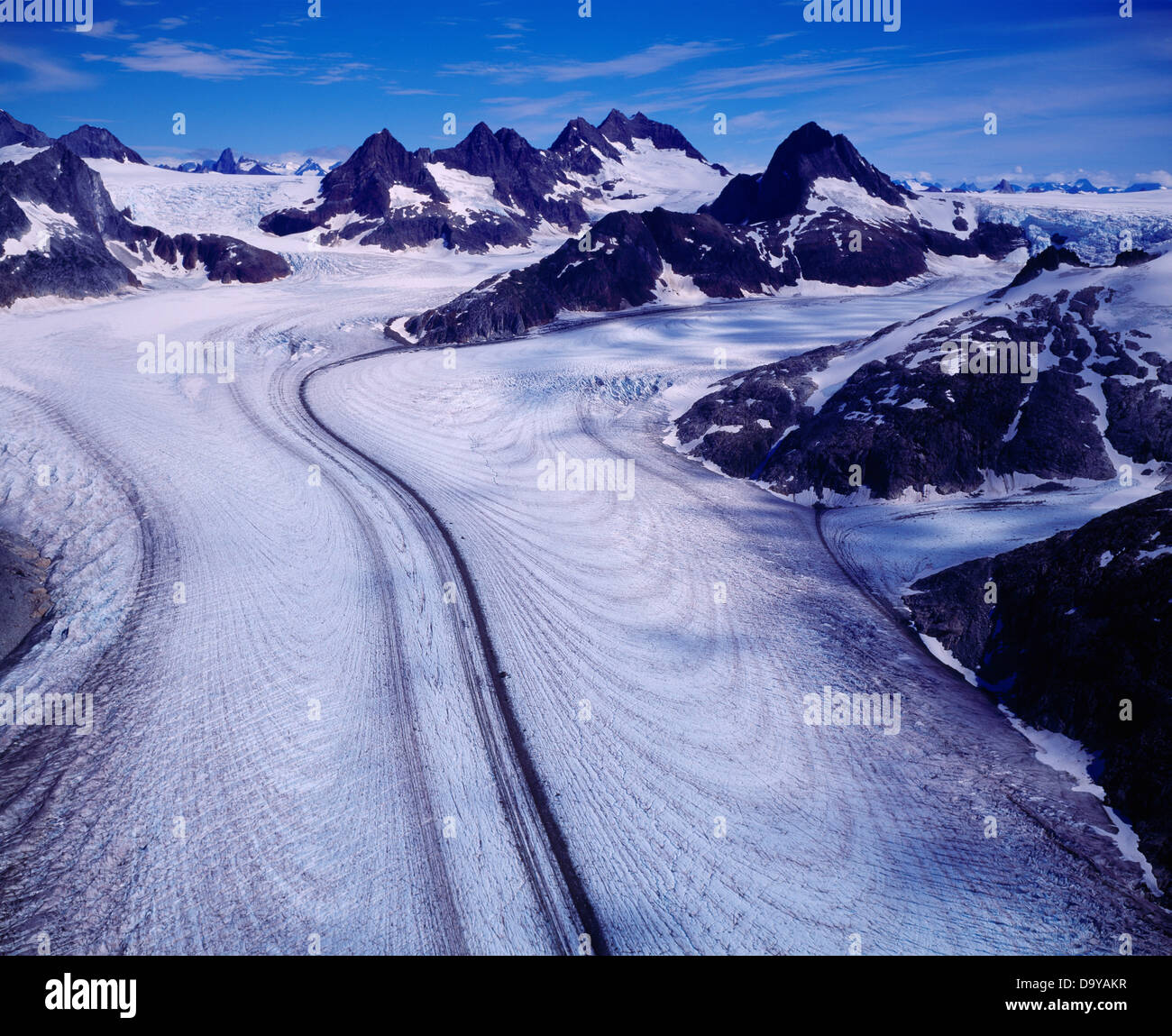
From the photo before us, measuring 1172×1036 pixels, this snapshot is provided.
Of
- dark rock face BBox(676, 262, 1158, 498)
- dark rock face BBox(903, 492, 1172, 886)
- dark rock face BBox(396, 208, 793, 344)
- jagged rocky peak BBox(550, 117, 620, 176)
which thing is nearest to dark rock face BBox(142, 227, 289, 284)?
dark rock face BBox(396, 208, 793, 344)

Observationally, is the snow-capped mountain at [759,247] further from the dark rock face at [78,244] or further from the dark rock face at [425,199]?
the dark rock face at [425,199]

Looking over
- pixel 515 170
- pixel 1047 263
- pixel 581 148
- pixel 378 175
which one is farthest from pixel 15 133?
pixel 1047 263

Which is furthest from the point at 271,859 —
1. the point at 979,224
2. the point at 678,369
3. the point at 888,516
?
the point at 979,224

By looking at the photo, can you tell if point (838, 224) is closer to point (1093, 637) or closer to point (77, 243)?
point (1093, 637)

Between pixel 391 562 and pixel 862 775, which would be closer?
pixel 862 775

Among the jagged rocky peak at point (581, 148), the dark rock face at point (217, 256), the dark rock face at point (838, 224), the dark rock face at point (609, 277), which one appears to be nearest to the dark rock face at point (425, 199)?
the jagged rocky peak at point (581, 148)

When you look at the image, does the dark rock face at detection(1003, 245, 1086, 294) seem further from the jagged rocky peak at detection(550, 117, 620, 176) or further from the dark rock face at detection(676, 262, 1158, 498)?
the jagged rocky peak at detection(550, 117, 620, 176)

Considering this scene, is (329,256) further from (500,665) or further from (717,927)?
(717,927)
